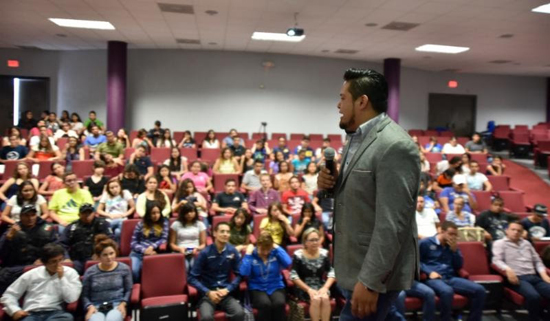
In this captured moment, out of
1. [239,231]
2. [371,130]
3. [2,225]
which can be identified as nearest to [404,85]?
[239,231]

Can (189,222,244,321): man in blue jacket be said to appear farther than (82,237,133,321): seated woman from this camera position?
Yes

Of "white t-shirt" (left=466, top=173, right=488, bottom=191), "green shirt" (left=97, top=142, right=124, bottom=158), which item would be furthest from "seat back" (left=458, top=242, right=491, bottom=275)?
"green shirt" (left=97, top=142, right=124, bottom=158)

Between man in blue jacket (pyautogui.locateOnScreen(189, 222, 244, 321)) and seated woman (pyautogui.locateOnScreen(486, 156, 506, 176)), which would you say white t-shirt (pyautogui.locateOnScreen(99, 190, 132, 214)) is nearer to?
man in blue jacket (pyautogui.locateOnScreen(189, 222, 244, 321))

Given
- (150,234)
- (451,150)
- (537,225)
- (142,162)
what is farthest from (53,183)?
(451,150)

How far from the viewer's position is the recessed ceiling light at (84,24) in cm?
776

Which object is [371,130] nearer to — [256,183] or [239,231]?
[239,231]

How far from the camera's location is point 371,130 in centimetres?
135

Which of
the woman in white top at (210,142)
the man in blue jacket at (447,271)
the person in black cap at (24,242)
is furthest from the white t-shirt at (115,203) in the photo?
the woman in white top at (210,142)

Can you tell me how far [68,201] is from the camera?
16.3ft

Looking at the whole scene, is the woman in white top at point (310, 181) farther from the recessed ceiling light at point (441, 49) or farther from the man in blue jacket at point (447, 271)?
the recessed ceiling light at point (441, 49)

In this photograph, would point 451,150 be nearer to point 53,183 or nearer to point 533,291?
point 533,291

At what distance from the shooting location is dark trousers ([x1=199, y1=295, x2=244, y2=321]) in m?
3.38

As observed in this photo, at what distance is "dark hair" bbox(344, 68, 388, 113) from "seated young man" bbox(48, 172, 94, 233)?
4.45 metres

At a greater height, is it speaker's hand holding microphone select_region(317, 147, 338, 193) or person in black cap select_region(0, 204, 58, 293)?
speaker's hand holding microphone select_region(317, 147, 338, 193)
